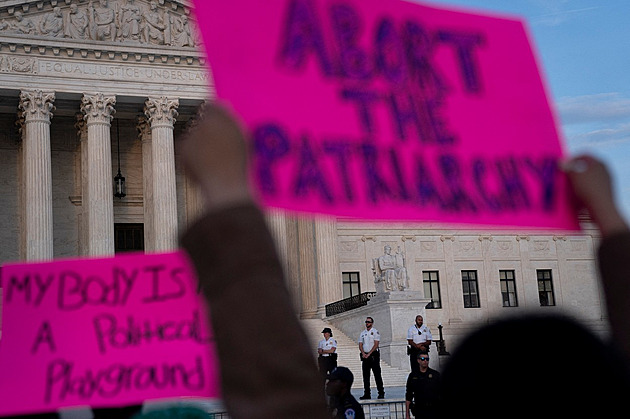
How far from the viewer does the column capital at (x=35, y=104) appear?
31.2m

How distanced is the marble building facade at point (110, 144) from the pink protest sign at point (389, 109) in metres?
28.9

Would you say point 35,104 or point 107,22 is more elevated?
point 107,22

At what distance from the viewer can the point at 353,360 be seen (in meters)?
29.5

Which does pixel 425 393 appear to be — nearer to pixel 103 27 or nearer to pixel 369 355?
pixel 369 355

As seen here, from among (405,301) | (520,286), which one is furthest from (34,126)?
(520,286)

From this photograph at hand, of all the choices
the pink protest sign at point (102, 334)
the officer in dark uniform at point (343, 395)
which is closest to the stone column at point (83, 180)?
the officer in dark uniform at point (343, 395)

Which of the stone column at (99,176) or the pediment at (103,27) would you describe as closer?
the stone column at (99,176)

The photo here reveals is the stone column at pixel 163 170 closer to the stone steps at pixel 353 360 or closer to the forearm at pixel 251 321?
the stone steps at pixel 353 360

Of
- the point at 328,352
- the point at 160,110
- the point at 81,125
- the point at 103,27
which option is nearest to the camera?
the point at 328,352

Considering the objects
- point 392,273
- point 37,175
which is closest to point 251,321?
point 392,273

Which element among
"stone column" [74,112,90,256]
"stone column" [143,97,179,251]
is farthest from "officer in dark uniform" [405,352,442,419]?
"stone column" [74,112,90,256]

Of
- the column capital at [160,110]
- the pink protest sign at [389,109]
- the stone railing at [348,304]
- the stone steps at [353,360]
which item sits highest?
the column capital at [160,110]

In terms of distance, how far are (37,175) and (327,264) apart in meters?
11.9

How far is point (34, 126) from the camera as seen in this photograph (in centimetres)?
3106
